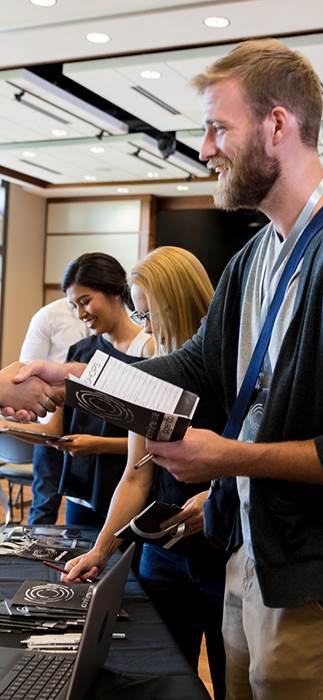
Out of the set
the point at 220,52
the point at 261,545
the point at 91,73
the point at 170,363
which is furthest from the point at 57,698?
the point at 91,73

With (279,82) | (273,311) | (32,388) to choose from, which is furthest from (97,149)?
(273,311)

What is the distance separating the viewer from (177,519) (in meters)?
1.75

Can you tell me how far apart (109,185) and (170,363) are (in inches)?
348

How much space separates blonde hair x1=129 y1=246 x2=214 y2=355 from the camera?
7.27 ft

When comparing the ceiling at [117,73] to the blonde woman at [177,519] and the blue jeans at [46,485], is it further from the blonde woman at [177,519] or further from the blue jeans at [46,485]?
the blue jeans at [46,485]

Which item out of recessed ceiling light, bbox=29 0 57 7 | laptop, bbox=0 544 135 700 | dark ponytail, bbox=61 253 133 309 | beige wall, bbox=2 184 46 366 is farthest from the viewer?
beige wall, bbox=2 184 46 366

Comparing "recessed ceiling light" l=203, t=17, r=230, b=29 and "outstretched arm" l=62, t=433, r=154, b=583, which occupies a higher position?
"recessed ceiling light" l=203, t=17, r=230, b=29

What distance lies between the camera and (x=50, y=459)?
4.07 metres

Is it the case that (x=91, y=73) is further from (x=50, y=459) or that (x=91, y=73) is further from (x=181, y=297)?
(x=181, y=297)

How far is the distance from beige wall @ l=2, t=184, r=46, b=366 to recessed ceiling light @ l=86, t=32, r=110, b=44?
5.45m

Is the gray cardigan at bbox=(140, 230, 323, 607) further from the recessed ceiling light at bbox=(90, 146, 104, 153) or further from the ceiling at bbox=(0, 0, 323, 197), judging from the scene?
the recessed ceiling light at bbox=(90, 146, 104, 153)

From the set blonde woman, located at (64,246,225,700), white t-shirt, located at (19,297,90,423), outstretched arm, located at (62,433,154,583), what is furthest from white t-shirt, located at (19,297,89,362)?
outstretched arm, located at (62,433,154,583)

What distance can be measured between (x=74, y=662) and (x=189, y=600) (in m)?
0.85

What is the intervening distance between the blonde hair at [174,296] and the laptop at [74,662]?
0.90m
